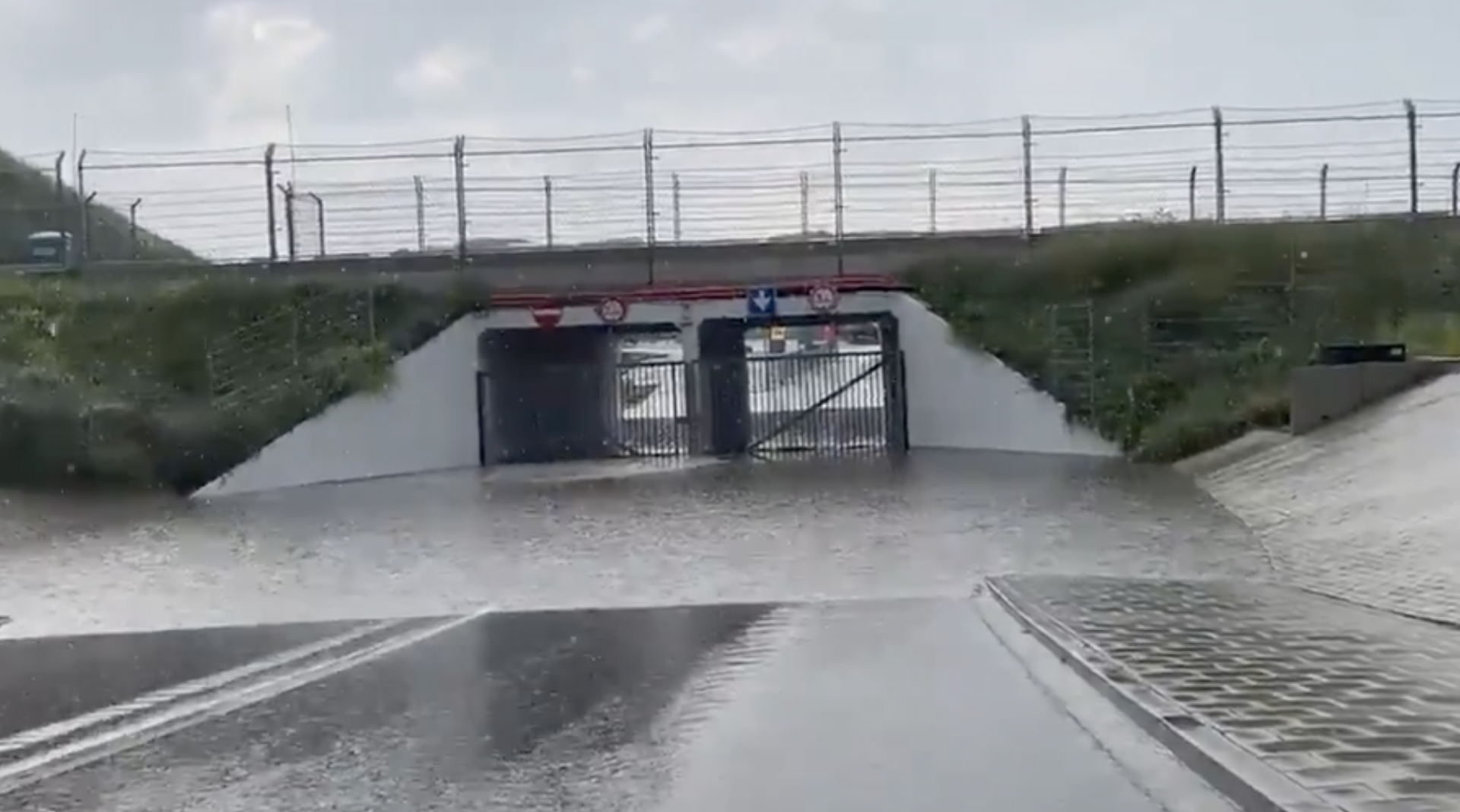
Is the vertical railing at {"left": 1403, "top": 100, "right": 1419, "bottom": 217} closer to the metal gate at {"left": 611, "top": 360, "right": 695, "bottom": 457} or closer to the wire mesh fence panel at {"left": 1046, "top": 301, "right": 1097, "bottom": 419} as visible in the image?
the wire mesh fence panel at {"left": 1046, "top": 301, "right": 1097, "bottom": 419}

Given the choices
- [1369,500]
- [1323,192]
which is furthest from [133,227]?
[1369,500]

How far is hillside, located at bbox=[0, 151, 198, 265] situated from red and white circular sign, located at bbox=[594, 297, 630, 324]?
819cm

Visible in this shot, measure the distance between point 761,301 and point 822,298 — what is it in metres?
1.12

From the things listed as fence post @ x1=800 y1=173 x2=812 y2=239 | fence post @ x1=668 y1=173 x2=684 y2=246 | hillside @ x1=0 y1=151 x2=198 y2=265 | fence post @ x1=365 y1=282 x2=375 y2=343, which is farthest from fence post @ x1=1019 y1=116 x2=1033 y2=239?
hillside @ x1=0 y1=151 x2=198 y2=265

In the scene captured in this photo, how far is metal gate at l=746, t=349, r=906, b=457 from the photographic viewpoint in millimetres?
37000

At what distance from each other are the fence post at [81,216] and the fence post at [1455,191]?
83.5 ft

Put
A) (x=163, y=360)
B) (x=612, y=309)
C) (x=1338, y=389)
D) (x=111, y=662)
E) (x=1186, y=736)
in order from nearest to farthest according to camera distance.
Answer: (x=1186, y=736)
(x=111, y=662)
(x=1338, y=389)
(x=163, y=360)
(x=612, y=309)

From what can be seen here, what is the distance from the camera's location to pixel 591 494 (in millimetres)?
25359

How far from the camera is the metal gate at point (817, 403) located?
37.0 metres

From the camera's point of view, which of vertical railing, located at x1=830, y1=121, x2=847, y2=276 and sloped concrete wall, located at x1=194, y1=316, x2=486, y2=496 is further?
vertical railing, located at x1=830, y1=121, x2=847, y2=276

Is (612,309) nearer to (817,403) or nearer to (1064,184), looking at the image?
(817,403)

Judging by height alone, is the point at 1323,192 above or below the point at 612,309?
above

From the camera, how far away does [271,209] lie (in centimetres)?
3550

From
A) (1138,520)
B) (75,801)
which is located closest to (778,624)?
(75,801)
